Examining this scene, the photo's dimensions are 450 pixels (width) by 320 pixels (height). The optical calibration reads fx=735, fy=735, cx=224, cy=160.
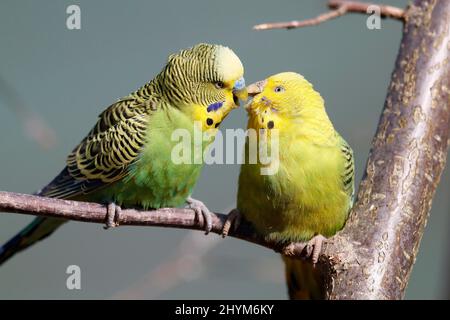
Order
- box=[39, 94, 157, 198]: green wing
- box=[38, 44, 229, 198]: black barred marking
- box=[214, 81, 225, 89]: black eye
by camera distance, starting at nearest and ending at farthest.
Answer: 1. box=[214, 81, 225, 89]: black eye
2. box=[38, 44, 229, 198]: black barred marking
3. box=[39, 94, 157, 198]: green wing

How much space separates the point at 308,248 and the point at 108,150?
1187 mm

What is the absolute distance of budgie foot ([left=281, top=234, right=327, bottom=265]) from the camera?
336 cm

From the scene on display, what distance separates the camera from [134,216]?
343cm

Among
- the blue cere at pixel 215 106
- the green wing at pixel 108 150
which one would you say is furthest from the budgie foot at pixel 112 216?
the blue cere at pixel 215 106

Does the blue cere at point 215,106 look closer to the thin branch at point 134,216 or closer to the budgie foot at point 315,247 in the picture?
the thin branch at point 134,216

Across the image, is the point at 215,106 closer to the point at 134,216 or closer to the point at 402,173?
the point at 134,216

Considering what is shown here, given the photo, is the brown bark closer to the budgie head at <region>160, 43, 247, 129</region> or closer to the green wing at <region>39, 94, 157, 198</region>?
the budgie head at <region>160, 43, 247, 129</region>

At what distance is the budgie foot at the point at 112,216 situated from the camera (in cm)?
341

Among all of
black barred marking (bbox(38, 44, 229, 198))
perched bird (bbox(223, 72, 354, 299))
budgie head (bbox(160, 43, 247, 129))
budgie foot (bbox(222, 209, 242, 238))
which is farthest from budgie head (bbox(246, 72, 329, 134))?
budgie foot (bbox(222, 209, 242, 238))

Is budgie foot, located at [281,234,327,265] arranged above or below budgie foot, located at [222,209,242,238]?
below

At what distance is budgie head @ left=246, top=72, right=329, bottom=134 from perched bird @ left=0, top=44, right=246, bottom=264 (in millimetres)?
111

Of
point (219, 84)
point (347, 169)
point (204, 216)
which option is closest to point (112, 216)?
point (204, 216)

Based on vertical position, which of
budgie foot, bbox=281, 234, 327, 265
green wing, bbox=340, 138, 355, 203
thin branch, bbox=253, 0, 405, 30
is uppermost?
thin branch, bbox=253, 0, 405, 30
